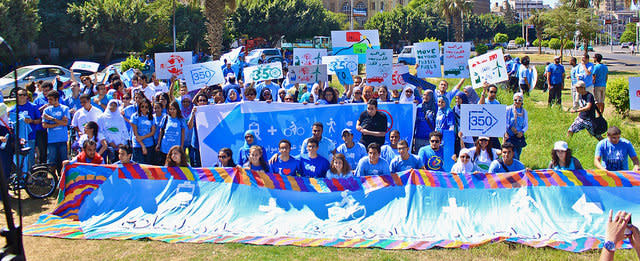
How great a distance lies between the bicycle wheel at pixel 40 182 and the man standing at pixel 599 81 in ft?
40.1

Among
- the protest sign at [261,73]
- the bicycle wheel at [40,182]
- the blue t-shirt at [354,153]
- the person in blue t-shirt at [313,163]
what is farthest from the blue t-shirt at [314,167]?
the protest sign at [261,73]

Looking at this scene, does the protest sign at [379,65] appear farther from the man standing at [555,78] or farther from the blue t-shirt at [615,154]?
the blue t-shirt at [615,154]

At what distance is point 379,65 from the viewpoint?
42.7ft

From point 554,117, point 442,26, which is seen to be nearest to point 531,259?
point 554,117

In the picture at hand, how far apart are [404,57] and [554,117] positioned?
26979 mm

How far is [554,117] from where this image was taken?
1493 cm

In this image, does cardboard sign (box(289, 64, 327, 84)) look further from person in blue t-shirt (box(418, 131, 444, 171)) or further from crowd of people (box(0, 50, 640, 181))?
person in blue t-shirt (box(418, 131, 444, 171))

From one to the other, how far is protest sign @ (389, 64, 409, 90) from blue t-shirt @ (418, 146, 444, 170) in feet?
15.8

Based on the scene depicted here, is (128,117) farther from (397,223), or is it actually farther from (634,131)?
(634,131)

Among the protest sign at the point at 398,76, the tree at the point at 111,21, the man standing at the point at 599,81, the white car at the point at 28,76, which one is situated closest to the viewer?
the protest sign at the point at 398,76

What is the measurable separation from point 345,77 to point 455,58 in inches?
97.7

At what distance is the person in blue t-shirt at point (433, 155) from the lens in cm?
874

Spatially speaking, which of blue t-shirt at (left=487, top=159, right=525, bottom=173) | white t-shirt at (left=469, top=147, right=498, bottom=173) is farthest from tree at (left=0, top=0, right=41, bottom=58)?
blue t-shirt at (left=487, top=159, right=525, bottom=173)

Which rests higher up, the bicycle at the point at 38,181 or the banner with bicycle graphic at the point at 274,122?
the banner with bicycle graphic at the point at 274,122
